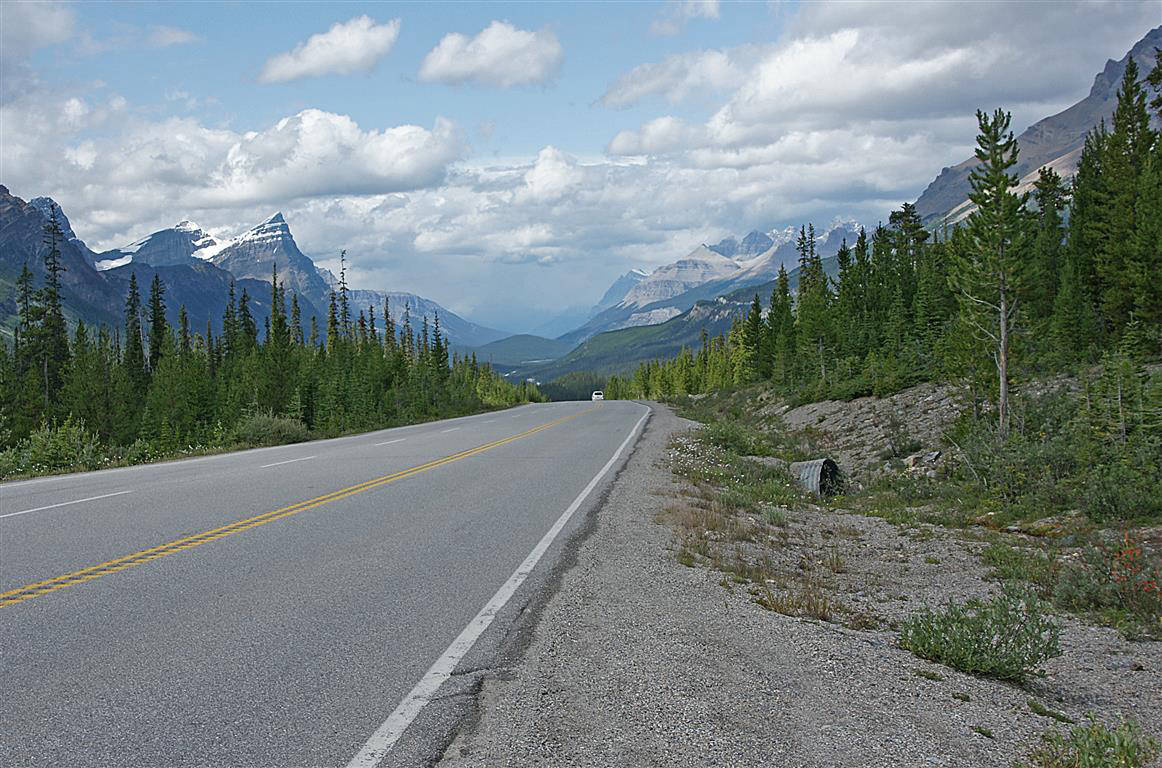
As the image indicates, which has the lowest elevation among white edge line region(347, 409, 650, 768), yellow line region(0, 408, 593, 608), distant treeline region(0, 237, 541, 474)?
white edge line region(347, 409, 650, 768)

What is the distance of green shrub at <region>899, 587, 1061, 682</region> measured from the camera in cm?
550

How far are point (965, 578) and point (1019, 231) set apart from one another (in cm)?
1172

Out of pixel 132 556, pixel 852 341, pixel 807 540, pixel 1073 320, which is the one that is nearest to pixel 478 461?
pixel 807 540

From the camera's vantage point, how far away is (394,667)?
4.97 metres

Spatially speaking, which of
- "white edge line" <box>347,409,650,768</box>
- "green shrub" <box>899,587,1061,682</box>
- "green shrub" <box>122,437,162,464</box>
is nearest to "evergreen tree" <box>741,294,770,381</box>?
"green shrub" <box>122,437,162,464</box>

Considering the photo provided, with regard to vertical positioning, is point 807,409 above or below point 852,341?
below

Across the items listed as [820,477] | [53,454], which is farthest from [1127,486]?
[53,454]

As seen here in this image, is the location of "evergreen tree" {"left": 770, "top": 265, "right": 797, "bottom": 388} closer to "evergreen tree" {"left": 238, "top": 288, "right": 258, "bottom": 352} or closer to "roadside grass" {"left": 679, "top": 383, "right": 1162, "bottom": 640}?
"roadside grass" {"left": 679, "top": 383, "right": 1162, "bottom": 640}

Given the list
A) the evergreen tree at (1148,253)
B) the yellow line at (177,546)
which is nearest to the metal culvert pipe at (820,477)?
the yellow line at (177,546)

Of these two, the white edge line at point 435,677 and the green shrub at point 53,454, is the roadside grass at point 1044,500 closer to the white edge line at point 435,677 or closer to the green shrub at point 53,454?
the white edge line at point 435,677

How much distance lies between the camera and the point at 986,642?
5.67 m

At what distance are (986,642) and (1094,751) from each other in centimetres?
183

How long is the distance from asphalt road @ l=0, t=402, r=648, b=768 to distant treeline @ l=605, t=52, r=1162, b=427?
1186 cm

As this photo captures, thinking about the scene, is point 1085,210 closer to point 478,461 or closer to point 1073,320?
point 1073,320
